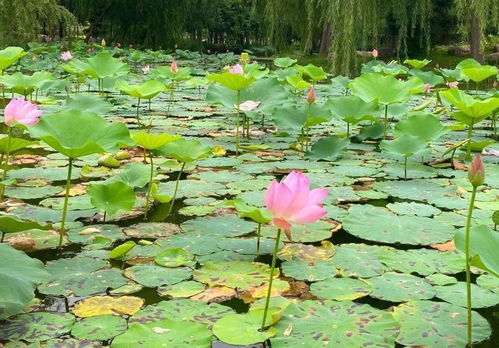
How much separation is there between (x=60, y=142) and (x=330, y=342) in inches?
36.2

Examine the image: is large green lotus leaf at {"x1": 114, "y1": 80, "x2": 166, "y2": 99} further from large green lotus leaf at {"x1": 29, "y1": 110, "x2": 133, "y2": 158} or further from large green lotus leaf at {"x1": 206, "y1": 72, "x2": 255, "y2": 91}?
large green lotus leaf at {"x1": 29, "y1": 110, "x2": 133, "y2": 158}

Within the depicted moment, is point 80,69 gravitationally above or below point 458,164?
above

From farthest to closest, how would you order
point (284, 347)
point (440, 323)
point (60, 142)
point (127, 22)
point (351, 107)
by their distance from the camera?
point (127, 22), point (351, 107), point (60, 142), point (440, 323), point (284, 347)

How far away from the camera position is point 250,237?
1529 mm

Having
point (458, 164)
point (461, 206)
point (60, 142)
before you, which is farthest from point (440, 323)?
point (458, 164)

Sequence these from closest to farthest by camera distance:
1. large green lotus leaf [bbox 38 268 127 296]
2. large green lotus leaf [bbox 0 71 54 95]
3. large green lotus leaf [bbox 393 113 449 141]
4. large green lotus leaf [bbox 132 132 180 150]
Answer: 1. large green lotus leaf [bbox 38 268 127 296]
2. large green lotus leaf [bbox 132 132 180 150]
3. large green lotus leaf [bbox 393 113 449 141]
4. large green lotus leaf [bbox 0 71 54 95]

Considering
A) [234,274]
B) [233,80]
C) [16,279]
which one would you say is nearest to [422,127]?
[233,80]

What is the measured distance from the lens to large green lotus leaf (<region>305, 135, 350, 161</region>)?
2.53 metres

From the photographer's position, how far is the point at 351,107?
2738 mm

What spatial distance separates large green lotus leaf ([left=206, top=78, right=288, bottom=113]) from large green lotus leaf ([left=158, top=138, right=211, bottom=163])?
0.99 metres

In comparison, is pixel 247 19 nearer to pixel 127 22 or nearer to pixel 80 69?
pixel 127 22

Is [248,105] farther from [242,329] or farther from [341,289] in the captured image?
[242,329]

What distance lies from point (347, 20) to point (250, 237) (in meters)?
3.85

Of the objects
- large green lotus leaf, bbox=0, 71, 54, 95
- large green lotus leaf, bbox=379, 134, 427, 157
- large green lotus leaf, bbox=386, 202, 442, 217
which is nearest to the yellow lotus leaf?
large green lotus leaf, bbox=386, 202, 442, 217
